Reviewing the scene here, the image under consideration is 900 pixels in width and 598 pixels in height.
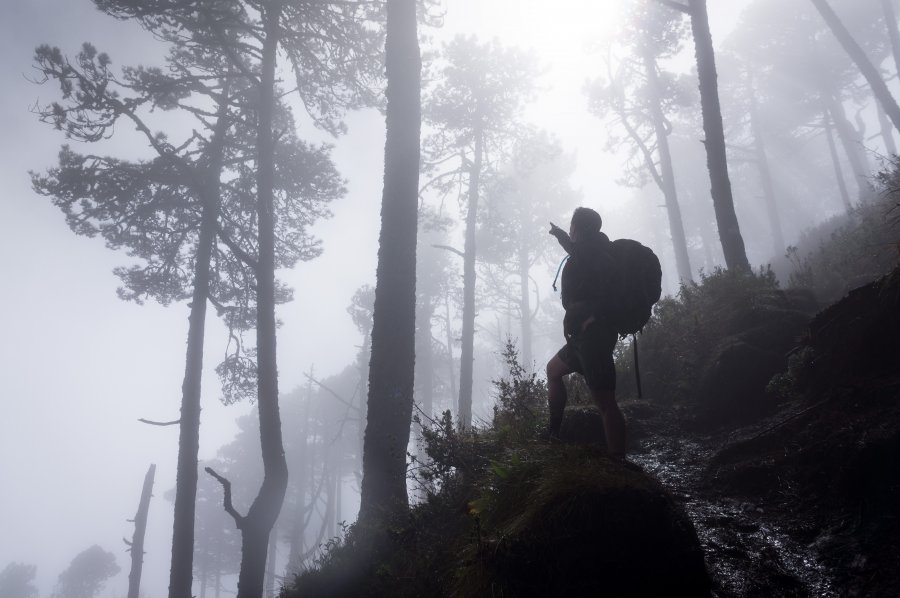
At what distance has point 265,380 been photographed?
26.9ft

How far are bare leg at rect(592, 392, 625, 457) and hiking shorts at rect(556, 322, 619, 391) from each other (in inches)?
2.2

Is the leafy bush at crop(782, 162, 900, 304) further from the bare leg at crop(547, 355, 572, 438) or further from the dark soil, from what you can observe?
the bare leg at crop(547, 355, 572, 438)

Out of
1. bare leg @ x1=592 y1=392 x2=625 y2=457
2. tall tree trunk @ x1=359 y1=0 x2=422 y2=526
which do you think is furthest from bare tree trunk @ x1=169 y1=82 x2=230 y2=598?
bare leg @ x1=592 y1=392 x2=625 y2=457

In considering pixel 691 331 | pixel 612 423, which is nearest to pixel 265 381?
pixel 612 423

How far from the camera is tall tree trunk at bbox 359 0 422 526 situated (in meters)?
4.70

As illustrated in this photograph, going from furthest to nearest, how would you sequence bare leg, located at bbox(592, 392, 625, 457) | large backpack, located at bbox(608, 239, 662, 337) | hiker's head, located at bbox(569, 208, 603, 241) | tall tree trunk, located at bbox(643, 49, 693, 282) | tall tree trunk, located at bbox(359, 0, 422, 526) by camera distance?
tall tree trunk, located at bbox(643, 49, 693, 282) → tall tree trunk, located at bbox(359, 0, 422, 526) → hiker's head, located at bbox(569, 208, 603, 241) → large backpack, located at bbox(608, 239, 662, 337) → bare leg, located at bbox(592, 392, 625, 457)

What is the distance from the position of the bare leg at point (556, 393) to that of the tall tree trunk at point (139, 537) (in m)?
24.0

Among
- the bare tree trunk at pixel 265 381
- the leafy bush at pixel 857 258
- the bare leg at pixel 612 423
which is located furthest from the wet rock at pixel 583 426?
the leafy bush at pixel 857 258

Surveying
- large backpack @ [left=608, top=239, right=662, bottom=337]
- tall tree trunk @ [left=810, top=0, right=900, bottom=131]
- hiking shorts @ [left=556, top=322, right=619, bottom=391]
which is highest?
tall tree trunk @ [left=810, top=0, right=900, bottom=131]

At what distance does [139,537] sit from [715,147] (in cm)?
2729

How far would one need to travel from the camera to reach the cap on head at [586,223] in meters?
3.53

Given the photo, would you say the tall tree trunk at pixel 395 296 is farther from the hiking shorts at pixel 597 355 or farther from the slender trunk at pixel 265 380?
the slender trunk at pixel 265 380

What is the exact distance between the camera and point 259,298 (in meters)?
8.62

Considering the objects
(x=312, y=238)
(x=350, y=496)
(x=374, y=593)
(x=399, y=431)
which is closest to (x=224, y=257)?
(x=312, y=238)
